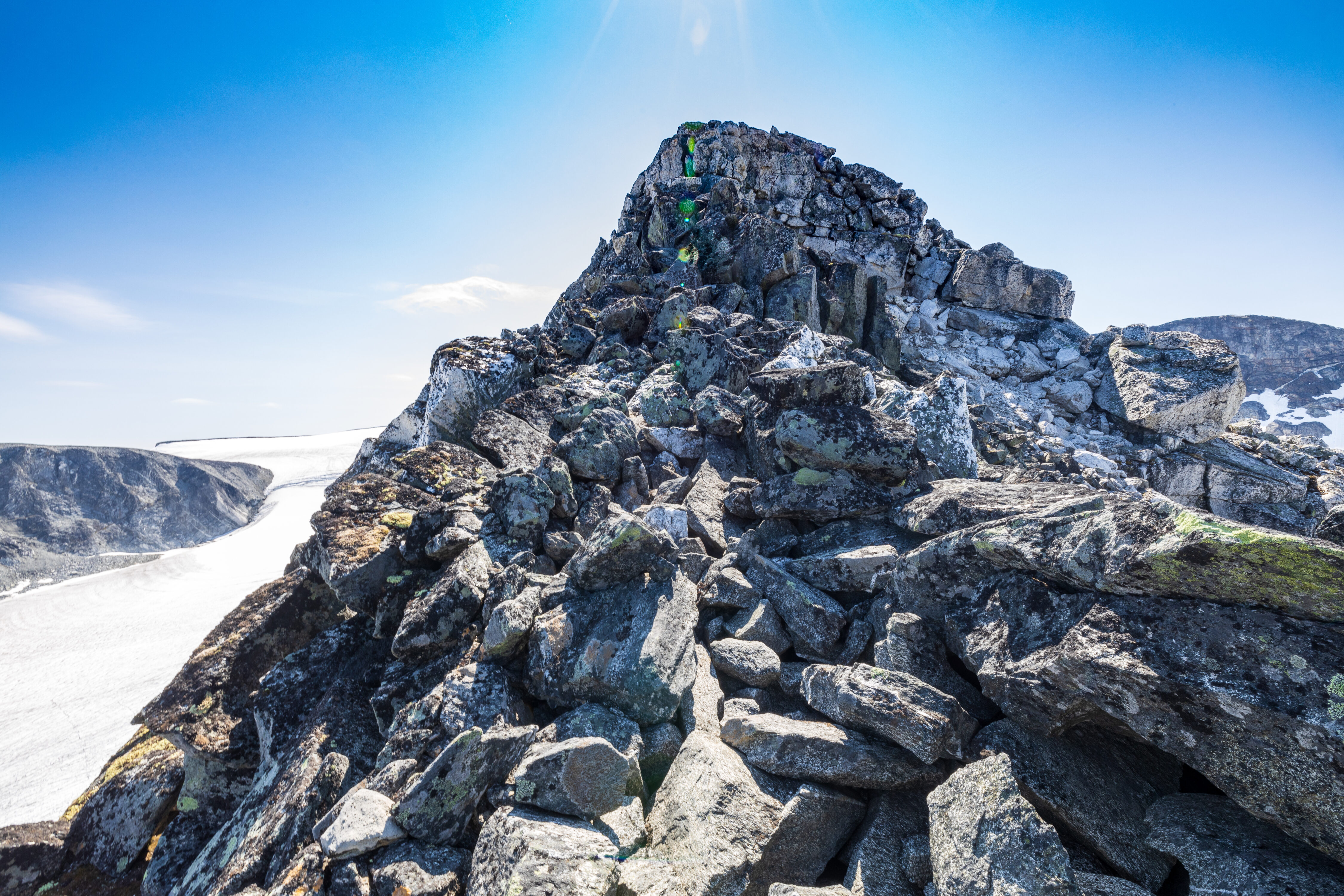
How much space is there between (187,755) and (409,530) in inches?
104

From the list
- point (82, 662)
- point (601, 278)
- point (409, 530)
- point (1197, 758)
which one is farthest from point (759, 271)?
point (82, 662)

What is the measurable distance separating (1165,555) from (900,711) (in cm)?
161

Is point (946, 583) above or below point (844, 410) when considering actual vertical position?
below

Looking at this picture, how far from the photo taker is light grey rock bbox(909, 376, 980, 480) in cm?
631

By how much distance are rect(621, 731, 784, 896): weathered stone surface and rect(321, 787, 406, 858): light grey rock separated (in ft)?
4.70

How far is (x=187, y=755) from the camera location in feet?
15.2

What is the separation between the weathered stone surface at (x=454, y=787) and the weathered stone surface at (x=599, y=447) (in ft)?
11.7

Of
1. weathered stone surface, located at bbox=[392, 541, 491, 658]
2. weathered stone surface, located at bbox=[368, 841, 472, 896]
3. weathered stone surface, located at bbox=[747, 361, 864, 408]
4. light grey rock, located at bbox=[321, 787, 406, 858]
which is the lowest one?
weathered stone surface, located at bbox=[368, 841, 472, 896]

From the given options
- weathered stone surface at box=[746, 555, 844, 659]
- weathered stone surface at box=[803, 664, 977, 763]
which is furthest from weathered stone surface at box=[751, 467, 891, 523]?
weathered stone surface at box=[803, 664, 977, 763]

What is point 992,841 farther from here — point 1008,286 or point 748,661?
point 1008,286

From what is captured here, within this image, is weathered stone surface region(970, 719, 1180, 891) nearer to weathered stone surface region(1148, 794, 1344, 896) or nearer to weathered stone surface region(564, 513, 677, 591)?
weathered stone surface region(1148, 794, 1344, 896)

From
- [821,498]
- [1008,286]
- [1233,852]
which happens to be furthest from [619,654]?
[1008,286]

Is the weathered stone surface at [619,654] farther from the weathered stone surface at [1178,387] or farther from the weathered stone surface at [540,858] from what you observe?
the weathered stone surface at [1178,387]

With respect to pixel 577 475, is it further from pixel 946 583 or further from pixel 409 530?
pixel 946 583
